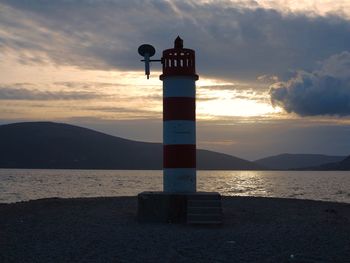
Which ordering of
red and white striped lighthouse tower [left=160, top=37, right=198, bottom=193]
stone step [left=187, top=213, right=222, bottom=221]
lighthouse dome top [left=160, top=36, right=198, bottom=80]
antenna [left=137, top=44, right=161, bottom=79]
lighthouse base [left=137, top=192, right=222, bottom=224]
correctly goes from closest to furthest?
stone step [left=187, top=213, right=222, bottom=221], lighthouse base [left=137, top=192, right=222, bottom=224], red and white striped lighthouse tower [left=160, top=37, right=198, bottom=193], lighthouse dome top [left=160, top=36, right=198, bottom=80], antenna [left=137, top=44, right=161, bottom=79]

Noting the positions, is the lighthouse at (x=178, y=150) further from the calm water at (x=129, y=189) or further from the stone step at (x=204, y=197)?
the calm water at (x=129, y=189)

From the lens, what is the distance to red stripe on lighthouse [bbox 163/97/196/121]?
17719 millimetres

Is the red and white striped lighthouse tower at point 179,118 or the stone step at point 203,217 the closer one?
the stone step at point 203,217

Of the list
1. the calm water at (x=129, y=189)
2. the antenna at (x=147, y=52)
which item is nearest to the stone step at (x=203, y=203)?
the antenna at (x=147, y=52)

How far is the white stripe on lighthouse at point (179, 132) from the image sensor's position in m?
17.7

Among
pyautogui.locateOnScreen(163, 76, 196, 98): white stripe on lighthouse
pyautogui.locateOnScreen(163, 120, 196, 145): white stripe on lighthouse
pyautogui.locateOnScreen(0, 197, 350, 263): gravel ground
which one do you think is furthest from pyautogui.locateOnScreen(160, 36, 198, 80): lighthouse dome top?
pyautogui.locateOnScreen(0, 197, 350, 263): gravel ground

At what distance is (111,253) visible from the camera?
41.3 ft

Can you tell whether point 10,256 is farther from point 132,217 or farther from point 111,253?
point 132,217

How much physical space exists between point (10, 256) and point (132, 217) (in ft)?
22.9

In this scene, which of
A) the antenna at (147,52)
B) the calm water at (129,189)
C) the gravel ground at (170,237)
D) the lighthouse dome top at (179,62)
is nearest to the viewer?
the gravel ground at (170,237)

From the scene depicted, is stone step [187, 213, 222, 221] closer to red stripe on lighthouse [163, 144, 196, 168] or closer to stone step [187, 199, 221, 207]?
stone step [187, 199, 221, 207]

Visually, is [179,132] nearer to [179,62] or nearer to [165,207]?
[179,62]

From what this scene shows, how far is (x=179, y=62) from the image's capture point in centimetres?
1800

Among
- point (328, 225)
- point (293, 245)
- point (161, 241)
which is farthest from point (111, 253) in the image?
point (328, 225)
